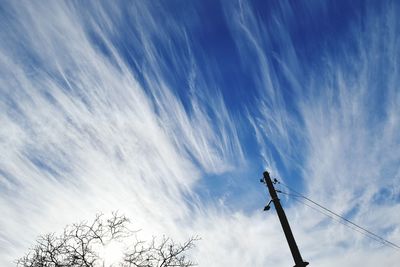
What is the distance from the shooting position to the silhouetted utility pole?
773 centimetres

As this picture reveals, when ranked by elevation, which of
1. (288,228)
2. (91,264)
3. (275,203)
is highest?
(91,264)

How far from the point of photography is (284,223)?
8578mm

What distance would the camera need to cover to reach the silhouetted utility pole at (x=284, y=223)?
7.73 m

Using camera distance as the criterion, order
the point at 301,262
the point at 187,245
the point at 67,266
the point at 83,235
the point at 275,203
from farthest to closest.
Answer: the point at 187,245 → the point at 83,235 → the point at 67,266 → the point at 275,203 → the point at 301,262

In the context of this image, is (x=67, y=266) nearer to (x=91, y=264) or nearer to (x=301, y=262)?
(x=91, y=264)

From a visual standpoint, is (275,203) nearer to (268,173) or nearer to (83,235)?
(268,173)

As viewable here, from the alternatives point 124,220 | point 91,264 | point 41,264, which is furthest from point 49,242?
point 124,220

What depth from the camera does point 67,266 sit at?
497 inches

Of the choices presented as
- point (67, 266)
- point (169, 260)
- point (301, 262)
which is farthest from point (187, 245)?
point (301, 262)

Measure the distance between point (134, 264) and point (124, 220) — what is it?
8.17ft

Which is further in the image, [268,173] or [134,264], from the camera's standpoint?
[134,264]

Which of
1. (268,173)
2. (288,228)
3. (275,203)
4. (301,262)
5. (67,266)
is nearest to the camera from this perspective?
(301,262)

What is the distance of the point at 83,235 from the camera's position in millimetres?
13719

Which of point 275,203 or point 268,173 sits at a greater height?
A: point 268,173
